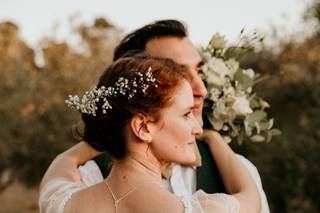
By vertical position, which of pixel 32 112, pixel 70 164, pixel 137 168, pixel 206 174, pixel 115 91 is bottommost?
pixel 32 112

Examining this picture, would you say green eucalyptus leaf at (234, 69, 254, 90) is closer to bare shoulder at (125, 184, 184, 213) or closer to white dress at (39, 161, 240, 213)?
white dress at (39, 161, 240, 213)

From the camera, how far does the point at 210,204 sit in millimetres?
2133

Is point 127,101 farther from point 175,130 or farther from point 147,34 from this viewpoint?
point 147,34

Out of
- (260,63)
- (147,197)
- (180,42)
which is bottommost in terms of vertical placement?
(260,63)

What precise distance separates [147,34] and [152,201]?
4.04 feet

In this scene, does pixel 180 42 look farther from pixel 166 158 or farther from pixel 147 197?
pixel 147 197

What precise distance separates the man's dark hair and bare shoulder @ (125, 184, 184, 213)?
43.7 inches

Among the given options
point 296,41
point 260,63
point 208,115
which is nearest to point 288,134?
point 296,41

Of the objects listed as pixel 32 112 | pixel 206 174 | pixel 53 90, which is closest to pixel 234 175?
pixel 206 174

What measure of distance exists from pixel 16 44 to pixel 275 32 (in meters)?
8.37

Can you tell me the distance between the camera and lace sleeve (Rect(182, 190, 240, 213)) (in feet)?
6.78

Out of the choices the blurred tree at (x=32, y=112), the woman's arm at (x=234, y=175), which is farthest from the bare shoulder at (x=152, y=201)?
the blurred tree at (x=32, y=112)

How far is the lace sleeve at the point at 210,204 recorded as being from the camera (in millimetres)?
2066

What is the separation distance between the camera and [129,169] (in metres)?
2.16
